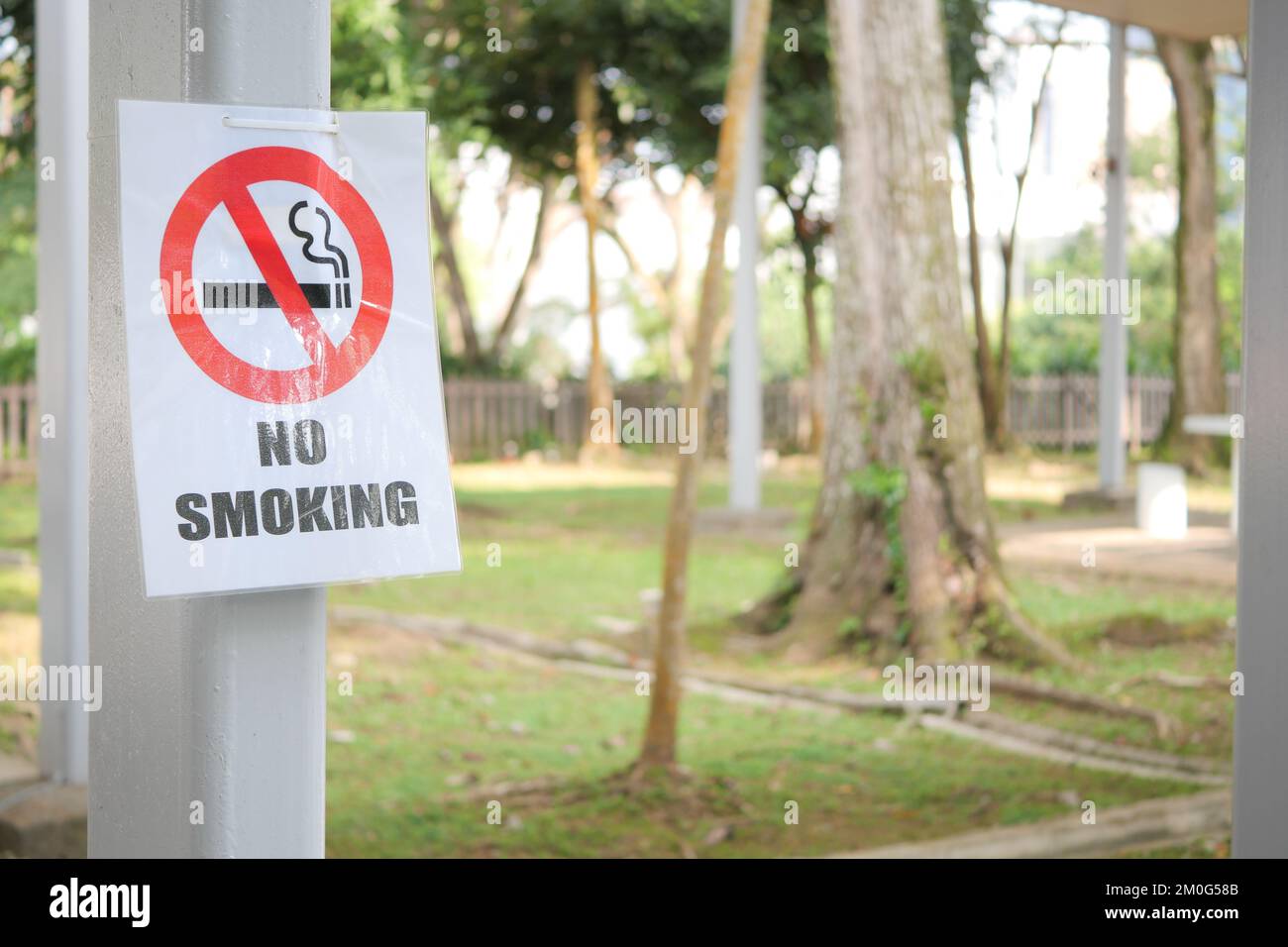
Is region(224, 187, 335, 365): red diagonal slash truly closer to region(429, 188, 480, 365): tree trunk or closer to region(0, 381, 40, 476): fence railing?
region(0, 381, 40, 476): fence railing

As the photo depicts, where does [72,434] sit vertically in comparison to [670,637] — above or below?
above

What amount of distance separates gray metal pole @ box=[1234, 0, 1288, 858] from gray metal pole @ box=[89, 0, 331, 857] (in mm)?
1724

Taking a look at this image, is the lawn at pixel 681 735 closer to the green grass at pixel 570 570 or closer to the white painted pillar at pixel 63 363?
the green grass at pixel 570 570

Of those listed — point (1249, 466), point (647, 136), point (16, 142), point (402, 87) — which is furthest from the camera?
point (647, 136)

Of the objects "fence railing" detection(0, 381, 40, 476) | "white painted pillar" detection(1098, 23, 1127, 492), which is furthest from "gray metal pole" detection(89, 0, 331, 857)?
"fence railing" detection(0, 381, 40, 476)

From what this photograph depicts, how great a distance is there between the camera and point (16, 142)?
1377cm

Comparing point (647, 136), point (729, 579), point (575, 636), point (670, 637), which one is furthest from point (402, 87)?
point (670, 637)

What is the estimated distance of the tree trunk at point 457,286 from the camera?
78.8ft

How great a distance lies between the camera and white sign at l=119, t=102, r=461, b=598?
200 centimetres

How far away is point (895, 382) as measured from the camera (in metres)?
8.34

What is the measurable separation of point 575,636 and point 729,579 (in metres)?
2.23

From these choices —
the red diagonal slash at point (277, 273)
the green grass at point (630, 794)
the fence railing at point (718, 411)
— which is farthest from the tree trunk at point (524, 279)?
the red diagonal slash at point (277, 273)

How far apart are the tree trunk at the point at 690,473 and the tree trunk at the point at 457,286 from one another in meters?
17.4
